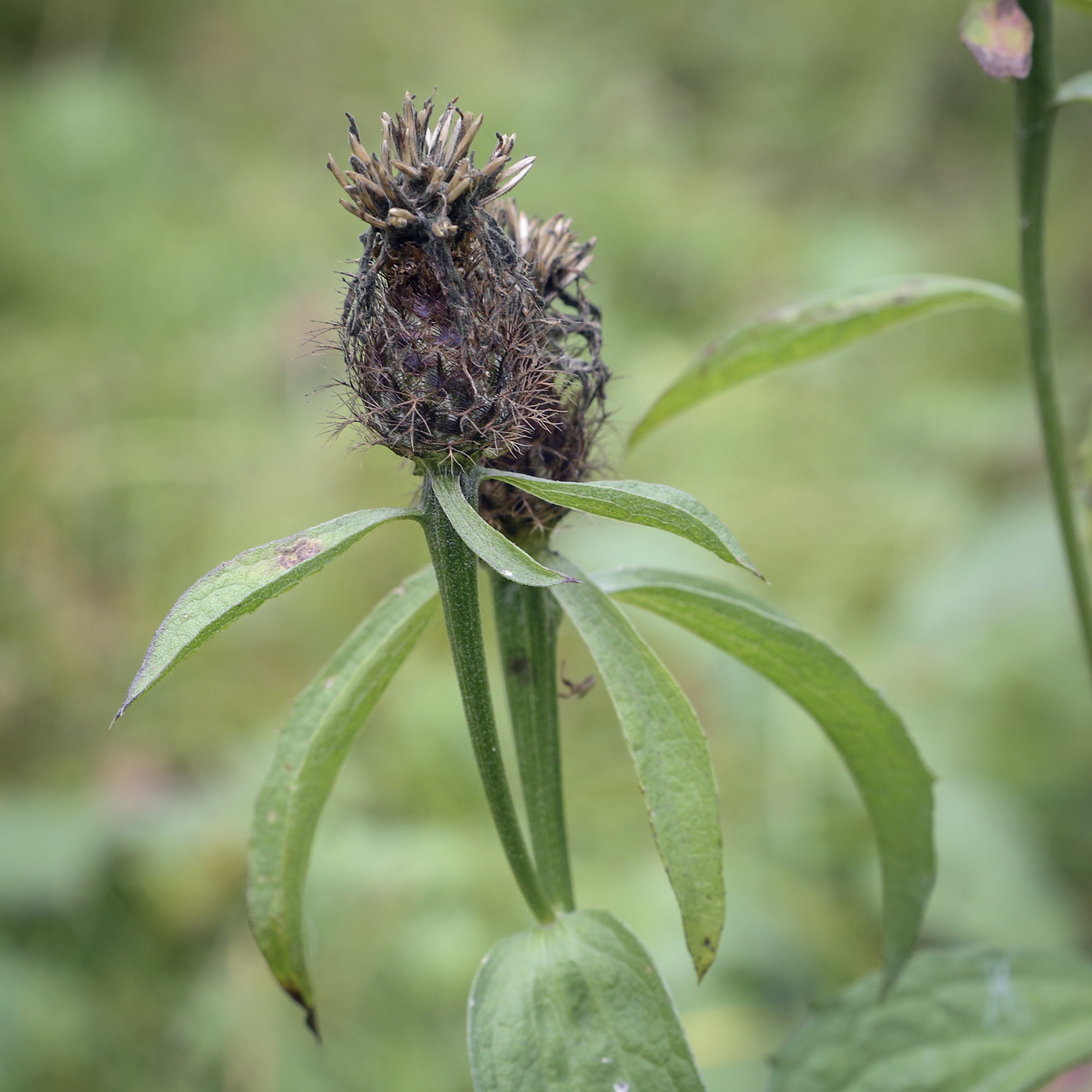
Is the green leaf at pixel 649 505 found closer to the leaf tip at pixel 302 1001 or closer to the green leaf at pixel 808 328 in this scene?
the green leaf at pixel 808 328

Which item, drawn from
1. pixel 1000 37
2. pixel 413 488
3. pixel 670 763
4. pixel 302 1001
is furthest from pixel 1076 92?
pixel 413 488

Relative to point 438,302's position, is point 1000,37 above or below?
above

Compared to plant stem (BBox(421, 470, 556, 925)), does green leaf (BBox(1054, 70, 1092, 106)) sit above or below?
above

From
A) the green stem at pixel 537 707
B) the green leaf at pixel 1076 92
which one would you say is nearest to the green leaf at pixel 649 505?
the green stem at pixel 537 707

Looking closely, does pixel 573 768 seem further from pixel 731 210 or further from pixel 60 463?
pixel 731 210

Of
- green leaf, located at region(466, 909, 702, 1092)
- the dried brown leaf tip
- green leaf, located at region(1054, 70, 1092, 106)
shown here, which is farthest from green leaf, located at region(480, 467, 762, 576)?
green leaf, located at region(1054, 70, 1092, 106)

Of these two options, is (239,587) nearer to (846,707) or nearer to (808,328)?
(846,707)

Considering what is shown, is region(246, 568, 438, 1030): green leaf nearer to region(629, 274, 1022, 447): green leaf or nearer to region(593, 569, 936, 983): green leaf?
region(593, 569, 936, 983): green leaf
